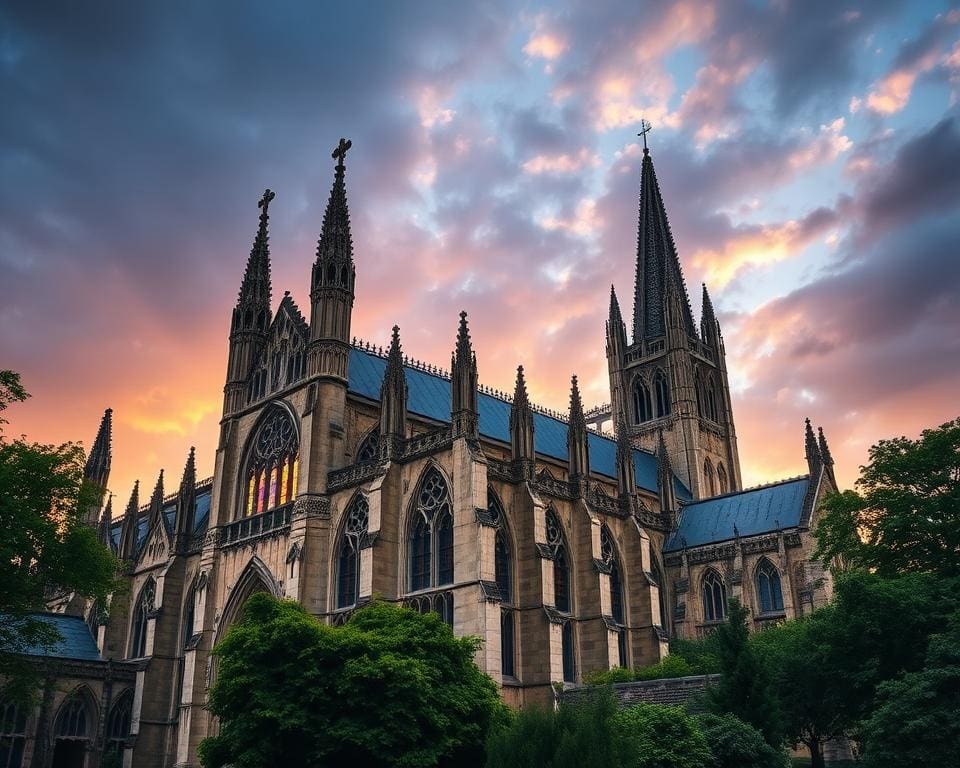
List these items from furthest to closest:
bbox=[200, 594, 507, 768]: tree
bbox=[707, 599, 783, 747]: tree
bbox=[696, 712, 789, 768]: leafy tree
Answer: bbox=[707, 599, 783, 747]: tree < bbox=[200, 594, 507, 768]: tree < bbox=[696, 712, 789, 768]: leafy tree

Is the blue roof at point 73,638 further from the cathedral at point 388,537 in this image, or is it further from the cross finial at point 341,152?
the cross finial at point 341,152

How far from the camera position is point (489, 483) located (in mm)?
41031

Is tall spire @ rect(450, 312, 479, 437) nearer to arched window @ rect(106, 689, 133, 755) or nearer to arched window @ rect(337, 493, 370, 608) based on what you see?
arched window @ rect(337, 493, 370, 608)

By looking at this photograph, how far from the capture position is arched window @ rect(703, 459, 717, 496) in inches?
2827

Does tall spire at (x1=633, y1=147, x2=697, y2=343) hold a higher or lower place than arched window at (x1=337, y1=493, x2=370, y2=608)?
higher

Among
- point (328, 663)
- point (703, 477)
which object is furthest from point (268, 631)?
point (703, 477)

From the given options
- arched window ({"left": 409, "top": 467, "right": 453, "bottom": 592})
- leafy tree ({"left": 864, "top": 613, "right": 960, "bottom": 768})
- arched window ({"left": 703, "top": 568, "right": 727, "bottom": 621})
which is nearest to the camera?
leafy tree ({"left": 864, "top": 613, "right": 960, "bottom": 768})

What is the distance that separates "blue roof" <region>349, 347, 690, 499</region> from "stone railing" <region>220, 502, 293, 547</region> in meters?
7.44

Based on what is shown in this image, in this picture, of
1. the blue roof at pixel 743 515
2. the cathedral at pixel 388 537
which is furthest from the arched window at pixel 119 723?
the blue roof at pixel 743 515

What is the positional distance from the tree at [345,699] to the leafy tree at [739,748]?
20.3 feet

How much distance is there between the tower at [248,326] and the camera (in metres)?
53.1

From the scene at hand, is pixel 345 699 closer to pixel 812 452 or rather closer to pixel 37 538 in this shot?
pixel 37 538

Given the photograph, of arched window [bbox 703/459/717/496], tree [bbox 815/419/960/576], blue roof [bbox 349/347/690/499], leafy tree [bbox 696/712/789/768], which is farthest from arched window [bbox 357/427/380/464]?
arched window [bbox 703/459/717/496]

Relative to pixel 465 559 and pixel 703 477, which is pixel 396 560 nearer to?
pixel 465 559
